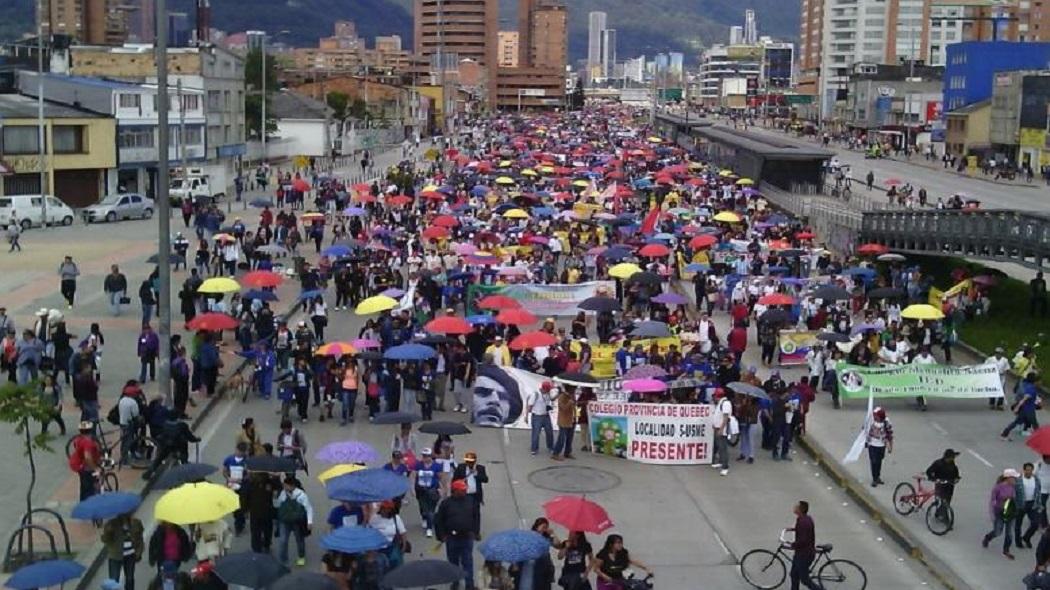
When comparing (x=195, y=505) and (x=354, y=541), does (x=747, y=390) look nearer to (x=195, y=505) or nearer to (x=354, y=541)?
(x=354, y=541)

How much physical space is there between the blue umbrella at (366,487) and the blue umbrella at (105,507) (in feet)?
6.93

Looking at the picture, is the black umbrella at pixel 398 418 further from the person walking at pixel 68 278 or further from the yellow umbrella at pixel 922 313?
the person walking at pixel 68 278

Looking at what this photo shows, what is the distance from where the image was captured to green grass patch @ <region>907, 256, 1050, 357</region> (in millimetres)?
29688

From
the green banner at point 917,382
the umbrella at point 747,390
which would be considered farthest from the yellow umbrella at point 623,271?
the umbrella at point 747,390

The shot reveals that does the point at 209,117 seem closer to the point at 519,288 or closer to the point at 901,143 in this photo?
the point at 519,288

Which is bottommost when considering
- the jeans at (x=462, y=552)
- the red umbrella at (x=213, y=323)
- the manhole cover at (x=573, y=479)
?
the manhole cover at (x=573, y=479)

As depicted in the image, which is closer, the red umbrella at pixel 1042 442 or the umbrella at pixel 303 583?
the umbrella at pixel 303 583

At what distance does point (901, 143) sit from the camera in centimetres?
12912

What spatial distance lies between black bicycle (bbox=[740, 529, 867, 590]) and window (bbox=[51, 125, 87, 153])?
49624 mm

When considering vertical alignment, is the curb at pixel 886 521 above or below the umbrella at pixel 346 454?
below

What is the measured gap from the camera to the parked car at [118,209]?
53406 millimetres

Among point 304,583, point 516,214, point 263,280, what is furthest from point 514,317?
point 516,214

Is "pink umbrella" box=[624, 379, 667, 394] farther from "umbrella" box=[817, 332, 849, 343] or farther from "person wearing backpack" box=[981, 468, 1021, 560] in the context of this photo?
"person wearing backpack" box=[981, 468, 1021, 560]

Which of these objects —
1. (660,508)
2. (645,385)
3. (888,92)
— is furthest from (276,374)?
(888,92)
